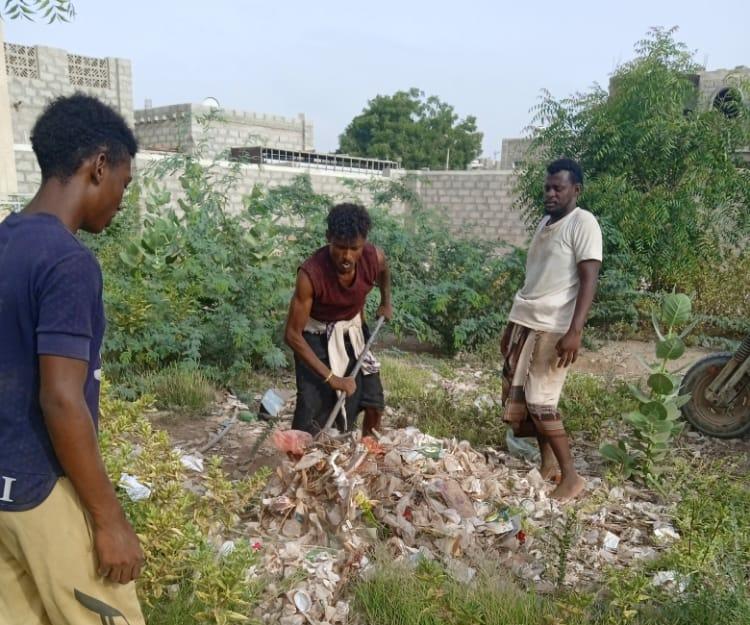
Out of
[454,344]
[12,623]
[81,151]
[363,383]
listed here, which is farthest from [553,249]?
[454,344]

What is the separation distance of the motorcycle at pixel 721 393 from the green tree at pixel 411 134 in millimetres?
36850

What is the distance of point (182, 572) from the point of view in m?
2.51

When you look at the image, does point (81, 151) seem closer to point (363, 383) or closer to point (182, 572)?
point (182, 572)

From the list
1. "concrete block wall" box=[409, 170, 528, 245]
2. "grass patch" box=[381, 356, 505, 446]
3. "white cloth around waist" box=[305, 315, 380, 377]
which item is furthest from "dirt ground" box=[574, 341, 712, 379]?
"concrete block wall" box=[409, 170, 528, 245]

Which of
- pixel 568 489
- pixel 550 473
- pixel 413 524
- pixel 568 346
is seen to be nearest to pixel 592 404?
pixel 550 473

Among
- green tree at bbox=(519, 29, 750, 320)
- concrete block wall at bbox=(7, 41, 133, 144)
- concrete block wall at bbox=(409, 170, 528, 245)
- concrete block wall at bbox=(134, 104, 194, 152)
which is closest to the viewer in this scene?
green tree at bbox=(519, 29, 750, 320)

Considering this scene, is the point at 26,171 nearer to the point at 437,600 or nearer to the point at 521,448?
the point at 521,448

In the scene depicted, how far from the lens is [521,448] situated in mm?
4301

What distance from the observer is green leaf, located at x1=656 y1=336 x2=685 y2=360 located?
11.5ft

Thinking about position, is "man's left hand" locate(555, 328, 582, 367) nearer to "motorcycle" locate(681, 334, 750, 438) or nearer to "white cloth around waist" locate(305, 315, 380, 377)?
"white cloth around waist" locate(305, 315, 380, 377)

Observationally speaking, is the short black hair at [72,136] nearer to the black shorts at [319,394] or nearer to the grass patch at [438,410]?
the black shorts at [319,394]

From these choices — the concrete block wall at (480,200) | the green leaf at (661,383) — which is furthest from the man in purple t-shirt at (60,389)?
the concrete block wall at (480,200)

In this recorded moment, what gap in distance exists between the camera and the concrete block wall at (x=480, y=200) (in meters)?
16.0

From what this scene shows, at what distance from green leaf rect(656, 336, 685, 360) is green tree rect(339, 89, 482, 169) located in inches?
1498
